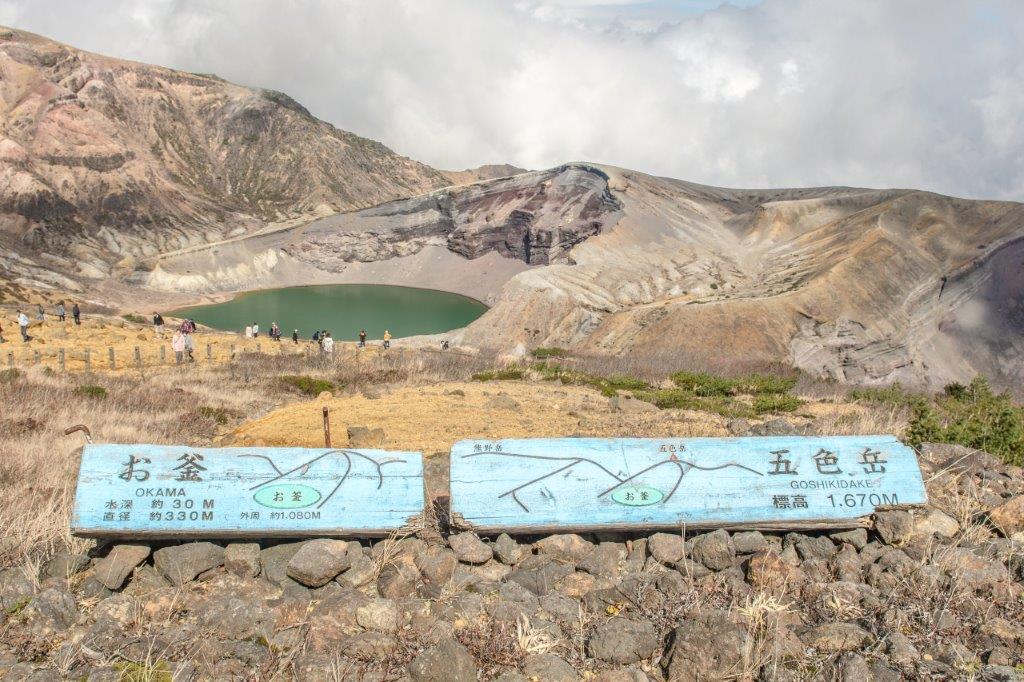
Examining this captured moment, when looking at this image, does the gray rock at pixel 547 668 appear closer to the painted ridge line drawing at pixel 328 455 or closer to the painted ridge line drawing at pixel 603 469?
the painted ridge line drawing at pixel 603 469

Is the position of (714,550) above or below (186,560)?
below

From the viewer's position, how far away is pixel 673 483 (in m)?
6.62

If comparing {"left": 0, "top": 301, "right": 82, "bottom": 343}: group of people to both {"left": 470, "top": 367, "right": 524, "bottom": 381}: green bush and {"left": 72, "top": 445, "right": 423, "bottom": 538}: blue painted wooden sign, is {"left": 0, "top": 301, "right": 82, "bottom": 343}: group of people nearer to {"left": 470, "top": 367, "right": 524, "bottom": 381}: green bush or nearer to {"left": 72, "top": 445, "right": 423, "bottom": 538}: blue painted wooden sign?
{"left": 470, "top": 367, "right": 524, "bottom": 381}: green bush

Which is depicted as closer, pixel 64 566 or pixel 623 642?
pixel 623 642

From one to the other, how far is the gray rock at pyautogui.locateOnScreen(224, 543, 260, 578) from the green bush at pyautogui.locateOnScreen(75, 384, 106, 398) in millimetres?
10730

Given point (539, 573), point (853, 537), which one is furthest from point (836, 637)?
point (539, 573)

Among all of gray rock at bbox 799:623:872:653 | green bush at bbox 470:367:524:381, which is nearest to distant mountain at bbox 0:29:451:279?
green bush at bbox 470:367:524:381

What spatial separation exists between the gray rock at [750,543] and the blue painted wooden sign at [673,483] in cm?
13

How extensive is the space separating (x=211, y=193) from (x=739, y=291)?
113 m

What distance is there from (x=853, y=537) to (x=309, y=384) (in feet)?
49.7

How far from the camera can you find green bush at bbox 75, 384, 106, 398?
14.7m

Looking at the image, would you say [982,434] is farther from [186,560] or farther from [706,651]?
[186,560]

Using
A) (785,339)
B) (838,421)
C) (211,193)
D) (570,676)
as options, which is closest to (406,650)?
(570,676)

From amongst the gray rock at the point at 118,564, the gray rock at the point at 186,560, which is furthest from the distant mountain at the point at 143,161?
the gray rock at the point at 186,560
